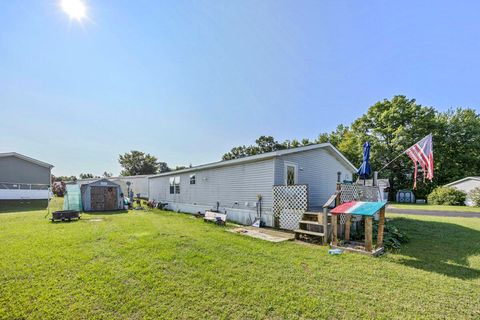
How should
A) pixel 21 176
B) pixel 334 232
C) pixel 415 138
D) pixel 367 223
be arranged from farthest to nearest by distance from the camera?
pixel 415 138
pixel 21 176
pixel 334 232
pixel 367 223

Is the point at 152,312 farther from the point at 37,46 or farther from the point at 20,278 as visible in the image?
the point at 37,46

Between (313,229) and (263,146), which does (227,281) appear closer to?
(313,229)

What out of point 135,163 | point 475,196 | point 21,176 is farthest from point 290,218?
point 135,163

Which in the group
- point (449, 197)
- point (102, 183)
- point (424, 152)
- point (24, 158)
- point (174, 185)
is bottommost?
point (449, 197)

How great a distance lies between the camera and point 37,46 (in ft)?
26.6

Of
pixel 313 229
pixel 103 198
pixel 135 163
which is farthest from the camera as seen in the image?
pixel 135 163

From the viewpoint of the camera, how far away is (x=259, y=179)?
9734 millimetres

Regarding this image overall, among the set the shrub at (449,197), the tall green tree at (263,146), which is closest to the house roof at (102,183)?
the tall green tree at (263,146)

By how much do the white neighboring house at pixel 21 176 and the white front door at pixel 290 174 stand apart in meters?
20.0

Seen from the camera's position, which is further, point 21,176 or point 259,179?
point 21,176

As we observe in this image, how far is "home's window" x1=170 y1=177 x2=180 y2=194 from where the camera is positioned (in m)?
16.5

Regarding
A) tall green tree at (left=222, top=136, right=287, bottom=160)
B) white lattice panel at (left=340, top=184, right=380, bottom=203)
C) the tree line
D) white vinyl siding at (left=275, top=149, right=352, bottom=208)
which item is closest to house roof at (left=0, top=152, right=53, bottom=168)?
white vinyl siding at (left=275, top=149, right=352, bottom=208)

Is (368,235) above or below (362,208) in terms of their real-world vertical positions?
below

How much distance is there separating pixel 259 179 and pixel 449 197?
2494cm
